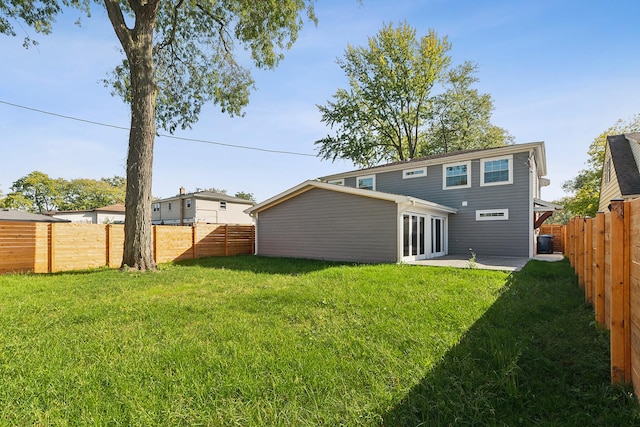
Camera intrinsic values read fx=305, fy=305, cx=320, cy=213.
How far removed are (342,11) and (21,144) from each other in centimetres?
1802

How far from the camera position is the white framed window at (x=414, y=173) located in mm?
14578

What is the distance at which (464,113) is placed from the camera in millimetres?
24422

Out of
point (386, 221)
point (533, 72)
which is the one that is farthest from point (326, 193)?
point (533, 72)

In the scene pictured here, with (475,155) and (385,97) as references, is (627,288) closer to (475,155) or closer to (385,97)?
(475,155)

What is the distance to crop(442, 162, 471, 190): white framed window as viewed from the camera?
13359mm

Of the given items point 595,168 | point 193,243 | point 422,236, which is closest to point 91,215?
point 193,243

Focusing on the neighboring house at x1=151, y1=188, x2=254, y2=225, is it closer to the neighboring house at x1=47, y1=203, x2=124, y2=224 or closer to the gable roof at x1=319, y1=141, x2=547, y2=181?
the neighboring house at x1=47, y1=203, x2=124, y2=224

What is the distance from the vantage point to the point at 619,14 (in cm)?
654

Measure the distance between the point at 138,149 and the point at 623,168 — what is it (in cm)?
1692

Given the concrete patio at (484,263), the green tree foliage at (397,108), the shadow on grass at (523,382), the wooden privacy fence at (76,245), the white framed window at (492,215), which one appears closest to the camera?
the shadow on grass at (523,382)

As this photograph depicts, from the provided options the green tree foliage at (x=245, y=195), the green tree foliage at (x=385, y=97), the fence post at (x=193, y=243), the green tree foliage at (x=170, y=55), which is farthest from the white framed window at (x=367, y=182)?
the green tree foliage at (x=245, y=195)

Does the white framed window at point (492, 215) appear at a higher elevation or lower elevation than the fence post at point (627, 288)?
higher

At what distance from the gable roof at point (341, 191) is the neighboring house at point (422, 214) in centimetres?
4

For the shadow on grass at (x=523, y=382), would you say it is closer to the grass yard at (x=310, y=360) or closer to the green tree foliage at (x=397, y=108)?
the grass yard at (x=310, y=360)
